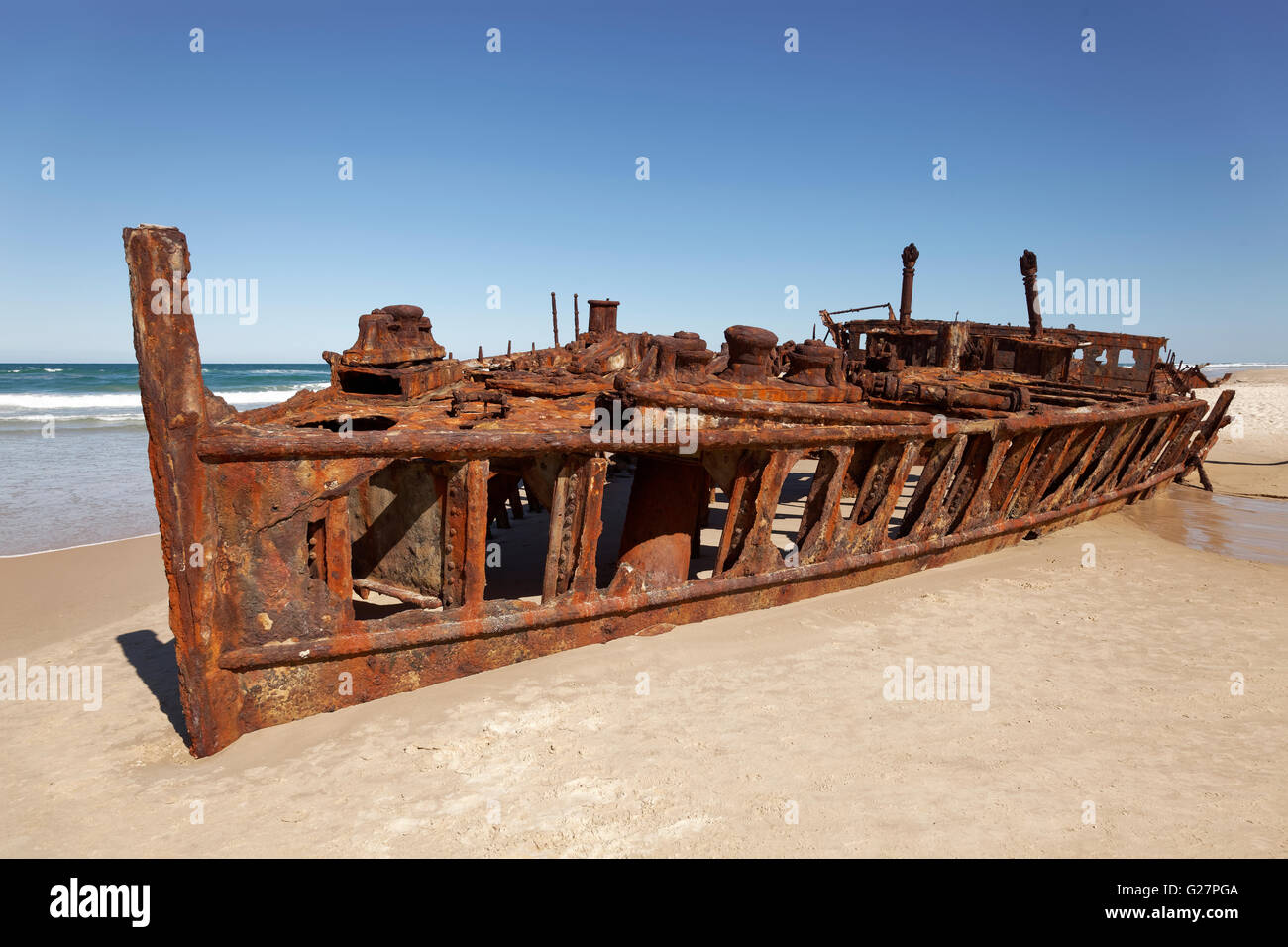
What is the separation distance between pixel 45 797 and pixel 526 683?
2551 mm

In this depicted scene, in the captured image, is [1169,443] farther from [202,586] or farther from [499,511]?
[202,586]

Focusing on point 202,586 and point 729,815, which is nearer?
point 729,815

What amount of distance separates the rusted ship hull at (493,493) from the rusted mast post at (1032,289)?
6.15 meters

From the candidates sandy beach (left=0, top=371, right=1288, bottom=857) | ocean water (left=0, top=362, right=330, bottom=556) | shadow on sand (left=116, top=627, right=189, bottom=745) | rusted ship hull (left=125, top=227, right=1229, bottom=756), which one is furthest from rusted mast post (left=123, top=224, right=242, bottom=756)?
ocean water (left=0, top=362, right=330, bottom=556)

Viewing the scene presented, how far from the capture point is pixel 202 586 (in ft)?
13.2

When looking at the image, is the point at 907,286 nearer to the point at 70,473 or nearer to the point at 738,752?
A: the point at 738,752

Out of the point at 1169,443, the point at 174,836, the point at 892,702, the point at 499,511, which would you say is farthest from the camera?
the point at 1169,443

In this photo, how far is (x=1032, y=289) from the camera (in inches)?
602

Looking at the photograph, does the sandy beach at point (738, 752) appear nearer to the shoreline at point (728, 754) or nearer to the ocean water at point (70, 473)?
the shoreline at point (728, 754)

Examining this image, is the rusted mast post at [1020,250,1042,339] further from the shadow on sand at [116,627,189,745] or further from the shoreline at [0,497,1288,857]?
the shadow on sand at [116,627,189,745]

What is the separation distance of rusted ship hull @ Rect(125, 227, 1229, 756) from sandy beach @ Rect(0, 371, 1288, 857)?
1.08 feet

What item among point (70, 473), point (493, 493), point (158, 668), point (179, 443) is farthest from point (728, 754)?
point (70, 473)
